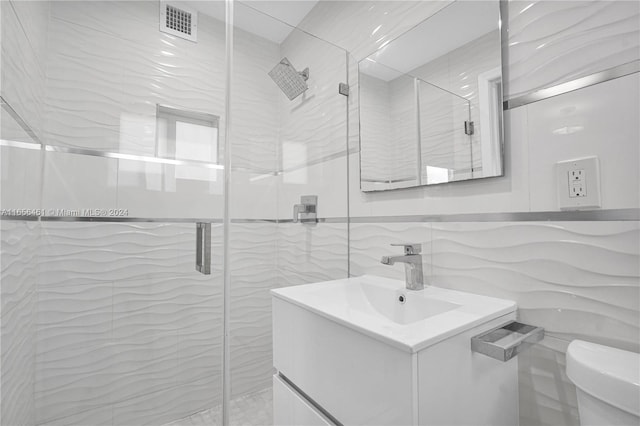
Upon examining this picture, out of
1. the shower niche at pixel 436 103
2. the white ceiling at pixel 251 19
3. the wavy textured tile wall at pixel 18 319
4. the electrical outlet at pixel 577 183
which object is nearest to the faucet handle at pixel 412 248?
the shower niche at pixel 436 103

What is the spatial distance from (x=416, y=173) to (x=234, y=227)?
0.77 meters

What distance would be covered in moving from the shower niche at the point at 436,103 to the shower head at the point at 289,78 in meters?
0.28

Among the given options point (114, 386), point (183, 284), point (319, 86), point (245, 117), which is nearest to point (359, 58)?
point (319, 86)

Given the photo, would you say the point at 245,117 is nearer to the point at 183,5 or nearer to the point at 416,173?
the point at 183,5

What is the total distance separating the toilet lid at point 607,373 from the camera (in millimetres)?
575

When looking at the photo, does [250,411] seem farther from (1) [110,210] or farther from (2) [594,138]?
(2) [594,138]

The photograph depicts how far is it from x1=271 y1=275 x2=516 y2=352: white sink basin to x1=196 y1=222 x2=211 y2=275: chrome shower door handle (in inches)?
12.4

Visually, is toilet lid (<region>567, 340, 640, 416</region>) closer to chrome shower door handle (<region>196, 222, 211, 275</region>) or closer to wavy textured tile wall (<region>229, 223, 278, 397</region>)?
wavy textured tile wall (<region>229, 223, 278, 397</region>)

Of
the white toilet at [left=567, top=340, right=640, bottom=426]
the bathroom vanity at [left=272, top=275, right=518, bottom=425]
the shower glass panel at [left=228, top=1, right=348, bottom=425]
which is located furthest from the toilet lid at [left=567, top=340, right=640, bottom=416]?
the shower glass panel at [left=228, top=1, right=348, bottom=425]

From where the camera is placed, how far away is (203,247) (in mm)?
1192

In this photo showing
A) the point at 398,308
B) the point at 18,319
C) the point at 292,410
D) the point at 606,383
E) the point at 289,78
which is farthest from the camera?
the point at 289,78

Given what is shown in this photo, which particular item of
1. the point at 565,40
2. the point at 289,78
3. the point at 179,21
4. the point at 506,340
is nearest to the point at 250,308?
the point at 506,340

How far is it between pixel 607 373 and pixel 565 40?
83 cm

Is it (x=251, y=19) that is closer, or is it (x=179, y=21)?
(x=179, y=21)
